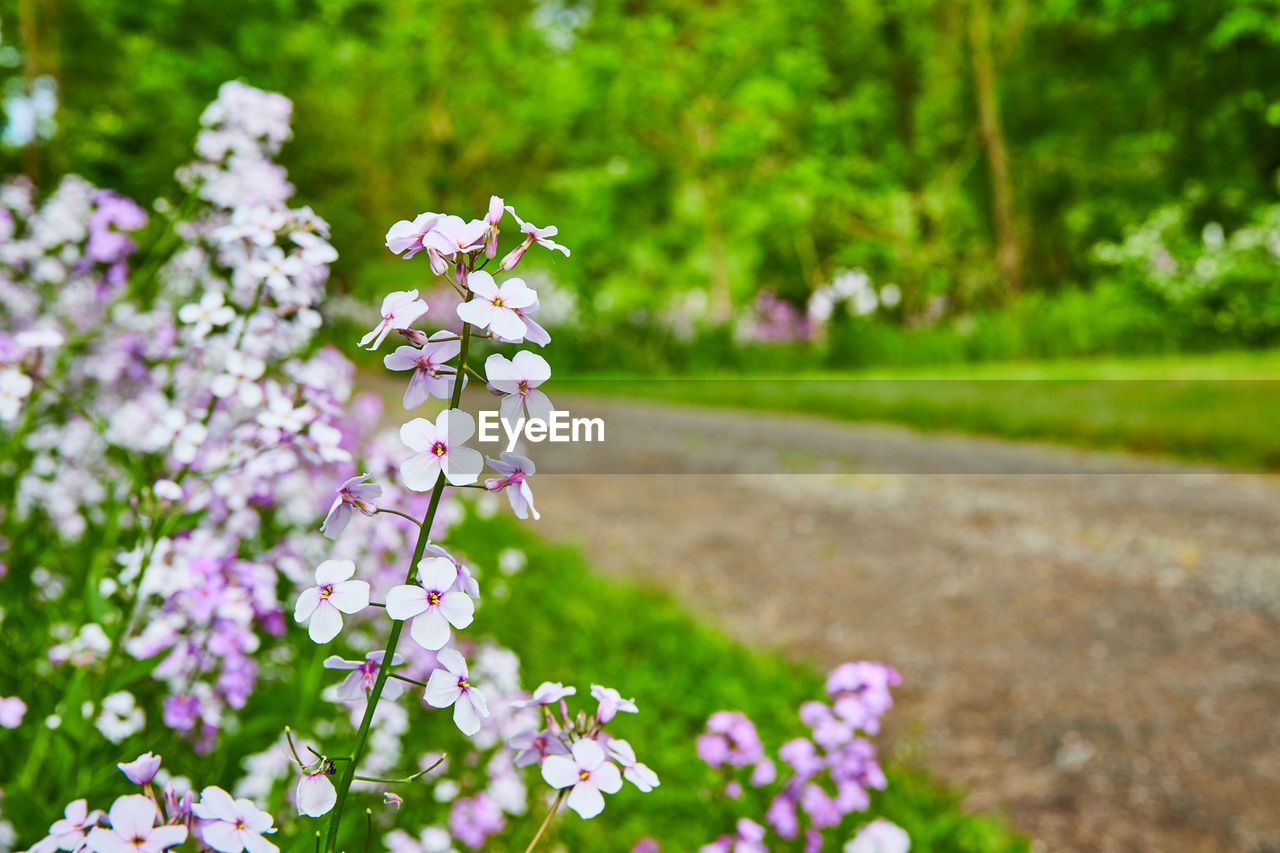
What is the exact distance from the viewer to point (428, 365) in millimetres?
836

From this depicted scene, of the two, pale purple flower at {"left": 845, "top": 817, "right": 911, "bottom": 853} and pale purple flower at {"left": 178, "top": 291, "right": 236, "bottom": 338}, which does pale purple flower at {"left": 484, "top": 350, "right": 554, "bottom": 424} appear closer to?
pale purple flower at {"left": 178, "top": 291, "right": 236, "bottom": 338}

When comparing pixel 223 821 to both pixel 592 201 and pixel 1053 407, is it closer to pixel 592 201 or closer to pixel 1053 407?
pixel 1053 407

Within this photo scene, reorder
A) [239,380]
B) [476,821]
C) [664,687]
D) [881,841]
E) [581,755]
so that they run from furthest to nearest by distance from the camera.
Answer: [664,687]
[476,821]
[881,841]
[239,380]
[581,755]

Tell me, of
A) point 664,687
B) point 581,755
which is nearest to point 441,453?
point 581,755

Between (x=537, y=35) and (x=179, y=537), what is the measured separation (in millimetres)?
17968

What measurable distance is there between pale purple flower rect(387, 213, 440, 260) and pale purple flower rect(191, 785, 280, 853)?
0.49 metres

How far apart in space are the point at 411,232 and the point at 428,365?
0.41 feet

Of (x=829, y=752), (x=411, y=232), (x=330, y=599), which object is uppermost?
(x=411, y=232)

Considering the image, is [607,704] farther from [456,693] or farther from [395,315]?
[395,315]

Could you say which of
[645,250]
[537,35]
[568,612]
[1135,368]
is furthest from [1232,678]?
[537,35]

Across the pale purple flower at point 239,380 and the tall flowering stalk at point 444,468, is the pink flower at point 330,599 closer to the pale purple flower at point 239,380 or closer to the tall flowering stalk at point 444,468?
the tall flowering stalk at point 444,468

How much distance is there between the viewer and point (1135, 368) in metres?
8.48

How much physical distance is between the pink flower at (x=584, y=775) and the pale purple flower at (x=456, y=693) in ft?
0.32

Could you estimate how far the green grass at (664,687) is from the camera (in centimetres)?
228
